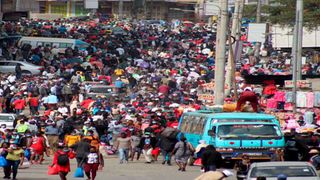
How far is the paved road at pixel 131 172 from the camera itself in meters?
35.6

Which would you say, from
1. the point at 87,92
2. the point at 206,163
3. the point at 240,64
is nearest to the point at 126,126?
the point at 206,163

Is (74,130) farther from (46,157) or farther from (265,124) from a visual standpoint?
(265,124)

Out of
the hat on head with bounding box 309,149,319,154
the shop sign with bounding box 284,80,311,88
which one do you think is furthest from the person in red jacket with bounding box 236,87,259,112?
the shop sign with bounding box 284,80,311,88

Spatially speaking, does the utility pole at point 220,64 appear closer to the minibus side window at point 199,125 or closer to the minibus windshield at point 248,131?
the minibus side window at point 199,125

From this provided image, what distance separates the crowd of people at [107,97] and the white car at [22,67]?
0.71m

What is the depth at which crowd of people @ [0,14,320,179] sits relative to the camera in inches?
1510

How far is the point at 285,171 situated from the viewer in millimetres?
26719

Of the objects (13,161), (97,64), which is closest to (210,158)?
(13,161)

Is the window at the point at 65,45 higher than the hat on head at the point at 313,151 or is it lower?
higher

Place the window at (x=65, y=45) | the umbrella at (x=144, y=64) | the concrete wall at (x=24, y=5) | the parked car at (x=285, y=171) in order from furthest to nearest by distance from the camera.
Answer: the concrete wall at (x=24, y=5) → the window at (x=65, y=45) → the umbrella at (x=144, y=64) → the parked car at (x=285, y=171)

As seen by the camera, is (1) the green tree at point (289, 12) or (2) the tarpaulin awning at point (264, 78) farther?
(1) the green tree at point (289, 12)

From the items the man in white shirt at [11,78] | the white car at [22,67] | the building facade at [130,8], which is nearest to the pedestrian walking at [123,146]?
the man in white shirt at [11,78]

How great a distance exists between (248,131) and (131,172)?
3.44m

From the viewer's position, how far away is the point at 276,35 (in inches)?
3273
